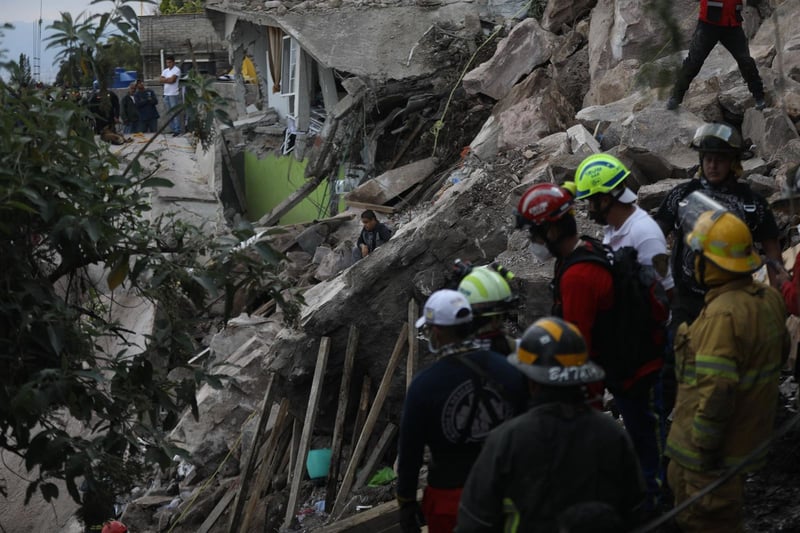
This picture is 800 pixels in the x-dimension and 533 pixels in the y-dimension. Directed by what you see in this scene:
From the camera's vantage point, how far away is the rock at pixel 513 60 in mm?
13898

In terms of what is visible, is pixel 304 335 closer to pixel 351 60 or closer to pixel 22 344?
pixel 22 344

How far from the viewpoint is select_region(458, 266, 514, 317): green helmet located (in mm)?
3672

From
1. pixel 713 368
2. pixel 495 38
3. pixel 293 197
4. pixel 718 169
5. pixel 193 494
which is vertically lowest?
pixel 193 494

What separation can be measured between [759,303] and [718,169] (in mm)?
1328

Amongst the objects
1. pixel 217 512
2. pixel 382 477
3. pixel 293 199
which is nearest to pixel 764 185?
pixel 382 477

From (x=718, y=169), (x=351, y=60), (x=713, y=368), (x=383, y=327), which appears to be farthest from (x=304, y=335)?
(x=351, y=60)

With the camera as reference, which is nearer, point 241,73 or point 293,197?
point 293,197

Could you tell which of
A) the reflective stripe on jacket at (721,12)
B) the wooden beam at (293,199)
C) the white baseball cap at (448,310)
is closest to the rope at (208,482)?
the reflective stripe on jacket at (721,12)

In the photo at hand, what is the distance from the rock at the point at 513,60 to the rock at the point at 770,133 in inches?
223

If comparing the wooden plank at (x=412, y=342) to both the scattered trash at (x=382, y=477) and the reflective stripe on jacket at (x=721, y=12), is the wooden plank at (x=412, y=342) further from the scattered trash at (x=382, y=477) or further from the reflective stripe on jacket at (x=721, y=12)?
the reflective stripe on jacket at (x=721, y=12)

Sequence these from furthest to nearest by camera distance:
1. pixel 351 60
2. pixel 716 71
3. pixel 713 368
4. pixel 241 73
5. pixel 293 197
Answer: pixel 241 73
pixel 293 197
pixel 351 60
pixel 716 71
pixel 713 368

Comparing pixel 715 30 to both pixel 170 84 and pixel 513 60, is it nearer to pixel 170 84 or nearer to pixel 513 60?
pixel 513 60

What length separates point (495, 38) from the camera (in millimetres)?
15719

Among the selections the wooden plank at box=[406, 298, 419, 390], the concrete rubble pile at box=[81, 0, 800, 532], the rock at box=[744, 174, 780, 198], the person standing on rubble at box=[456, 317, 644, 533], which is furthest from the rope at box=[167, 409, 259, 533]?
the person standing on rubble at box=[456, 317, 644, 533]
